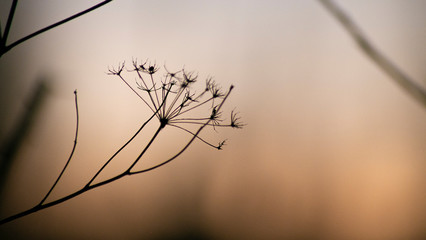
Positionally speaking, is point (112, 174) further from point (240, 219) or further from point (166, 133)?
point (240, 219)

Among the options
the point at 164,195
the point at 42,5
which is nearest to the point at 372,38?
the point at 164,195

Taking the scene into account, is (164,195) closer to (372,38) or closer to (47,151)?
(47,151)

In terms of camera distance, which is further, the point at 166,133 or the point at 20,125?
the point at 166,133

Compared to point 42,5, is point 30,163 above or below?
below

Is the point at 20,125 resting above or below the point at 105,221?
above

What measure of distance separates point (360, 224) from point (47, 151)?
99cm

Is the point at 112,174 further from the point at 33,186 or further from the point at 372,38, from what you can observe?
the point at 372,38

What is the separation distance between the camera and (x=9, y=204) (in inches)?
38.3

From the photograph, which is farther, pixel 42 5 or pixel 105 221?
pixel 105 221

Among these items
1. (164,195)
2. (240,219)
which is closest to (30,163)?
(164,195)

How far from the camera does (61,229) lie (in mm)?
1003

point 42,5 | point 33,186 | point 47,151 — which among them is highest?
point 42,5

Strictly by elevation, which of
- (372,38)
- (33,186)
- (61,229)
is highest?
(372,38)

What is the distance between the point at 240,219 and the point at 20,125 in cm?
70
